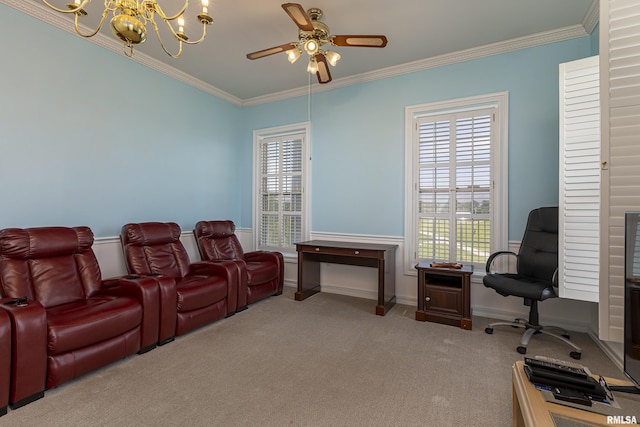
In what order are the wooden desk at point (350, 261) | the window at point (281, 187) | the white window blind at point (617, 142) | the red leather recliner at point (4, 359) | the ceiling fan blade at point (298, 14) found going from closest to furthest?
the white window blind at point (617, 142)
the red leather recliner at point (4, 359)
the ceiling fan blade at point (298, 14)
the wooden desk at point (350, 261)
the window at point (281, 187)

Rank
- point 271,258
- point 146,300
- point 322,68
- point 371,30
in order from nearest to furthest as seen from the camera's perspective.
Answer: point 146,300, point 322,68, point 371,30, point 271,258

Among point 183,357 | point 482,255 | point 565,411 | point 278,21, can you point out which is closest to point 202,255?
point 183,357

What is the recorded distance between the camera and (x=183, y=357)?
2.54 meters

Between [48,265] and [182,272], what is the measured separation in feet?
4.09

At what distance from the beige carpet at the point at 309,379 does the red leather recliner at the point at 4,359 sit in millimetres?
94

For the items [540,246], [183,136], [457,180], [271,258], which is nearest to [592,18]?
[457,180]

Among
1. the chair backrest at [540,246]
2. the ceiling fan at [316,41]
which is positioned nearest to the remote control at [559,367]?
the chair backrest at [540,246]

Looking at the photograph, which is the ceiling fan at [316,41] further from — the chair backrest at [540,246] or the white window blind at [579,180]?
the chair backrest at [540,246]

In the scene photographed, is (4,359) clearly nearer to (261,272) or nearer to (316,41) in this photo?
(261,272)

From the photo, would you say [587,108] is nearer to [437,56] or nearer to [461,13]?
[461,13]

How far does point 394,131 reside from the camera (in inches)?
159

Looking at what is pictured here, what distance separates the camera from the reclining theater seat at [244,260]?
3.76 m

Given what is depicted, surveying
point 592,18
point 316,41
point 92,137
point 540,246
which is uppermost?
point 592,18

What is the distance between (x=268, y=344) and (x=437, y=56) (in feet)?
12.3
